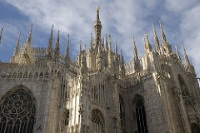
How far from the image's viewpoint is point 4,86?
85.6ft

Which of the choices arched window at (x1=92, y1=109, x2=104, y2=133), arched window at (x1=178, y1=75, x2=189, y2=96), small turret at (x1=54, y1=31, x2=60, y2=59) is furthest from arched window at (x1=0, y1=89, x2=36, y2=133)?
arched window at (x1=178, y1=75, x2=189, y2=96)

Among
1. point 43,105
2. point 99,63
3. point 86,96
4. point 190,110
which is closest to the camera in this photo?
point 86,96

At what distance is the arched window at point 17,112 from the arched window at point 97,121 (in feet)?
21.1

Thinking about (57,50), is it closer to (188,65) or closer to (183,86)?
(183,86)

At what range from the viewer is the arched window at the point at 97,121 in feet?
74.7

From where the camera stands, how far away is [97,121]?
2348cm

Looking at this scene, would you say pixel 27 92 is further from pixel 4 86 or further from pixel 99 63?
pixel 99 63

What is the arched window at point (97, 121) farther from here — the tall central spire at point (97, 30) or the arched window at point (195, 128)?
the tall central spire at point (97, 30)

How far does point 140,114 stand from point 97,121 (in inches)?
311

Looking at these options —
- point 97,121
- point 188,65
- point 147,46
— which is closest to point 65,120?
point 97,121

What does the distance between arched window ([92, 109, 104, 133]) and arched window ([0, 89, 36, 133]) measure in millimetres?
6439

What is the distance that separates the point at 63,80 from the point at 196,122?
17.3 meters

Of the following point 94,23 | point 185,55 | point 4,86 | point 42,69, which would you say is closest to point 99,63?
point 42,69

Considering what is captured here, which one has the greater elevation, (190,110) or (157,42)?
(157,42)
